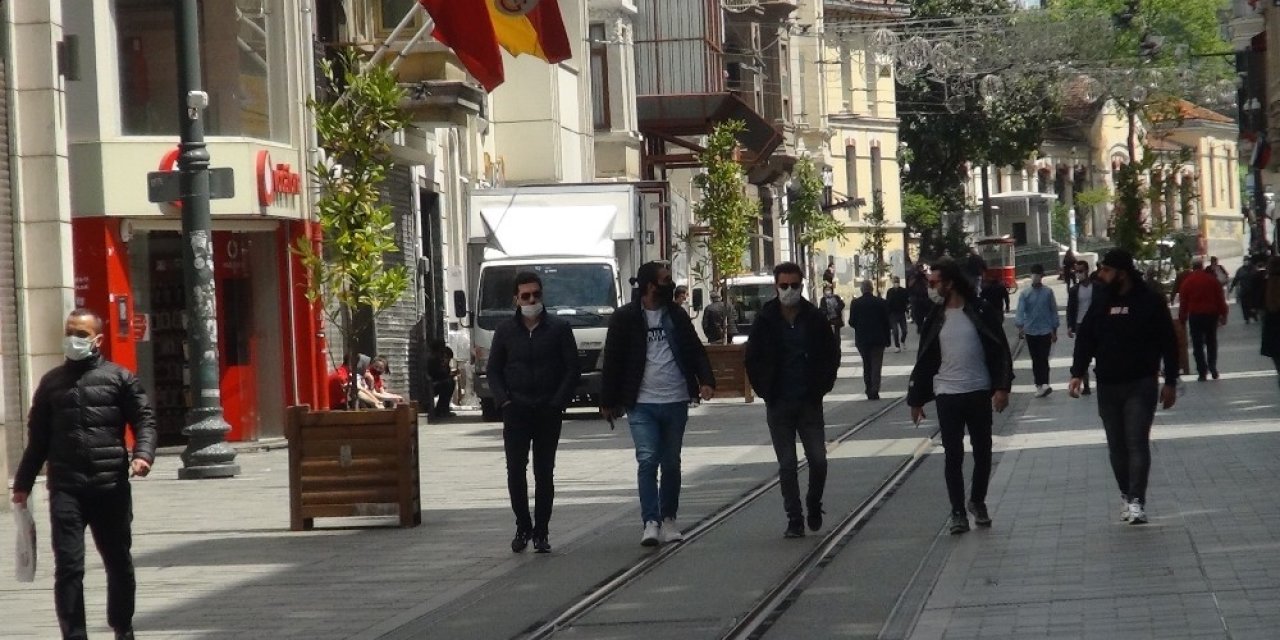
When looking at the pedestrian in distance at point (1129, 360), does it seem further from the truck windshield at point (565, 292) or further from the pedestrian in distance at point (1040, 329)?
the truck windshield at point (565, 292)

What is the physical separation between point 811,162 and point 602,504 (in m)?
60.3

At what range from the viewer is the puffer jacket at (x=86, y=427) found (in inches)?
428

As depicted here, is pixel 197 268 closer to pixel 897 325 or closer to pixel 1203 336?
pixel 1203 336

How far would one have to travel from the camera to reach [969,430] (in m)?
14.9

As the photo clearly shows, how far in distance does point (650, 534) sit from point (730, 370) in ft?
76.0

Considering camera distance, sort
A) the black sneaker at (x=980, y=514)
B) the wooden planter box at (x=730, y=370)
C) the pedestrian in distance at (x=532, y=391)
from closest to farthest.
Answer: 1. the black sneaker at (x=980, y=514)
2. the pedestrian in distance at (x=532, y=391)
3. the wooden planter box at (x=730, y=370)

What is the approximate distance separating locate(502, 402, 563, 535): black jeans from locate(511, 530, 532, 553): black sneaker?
0.03 m

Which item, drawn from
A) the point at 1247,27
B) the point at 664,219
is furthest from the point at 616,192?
the point at 1247,27

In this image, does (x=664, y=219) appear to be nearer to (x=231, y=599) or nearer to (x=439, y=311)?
(x=439, y=311)

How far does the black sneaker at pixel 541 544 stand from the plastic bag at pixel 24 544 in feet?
14.7

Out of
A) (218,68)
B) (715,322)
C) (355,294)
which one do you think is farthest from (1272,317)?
(715,322)

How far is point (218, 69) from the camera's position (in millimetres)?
28656

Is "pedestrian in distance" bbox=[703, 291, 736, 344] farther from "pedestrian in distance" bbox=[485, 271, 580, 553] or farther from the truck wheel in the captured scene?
"pedestrian in distance" bbox=[485, 271, 580, 553]

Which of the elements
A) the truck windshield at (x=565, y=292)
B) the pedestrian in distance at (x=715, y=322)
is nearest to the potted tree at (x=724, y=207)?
the pedestrian in distance at (x=715, y=322)
